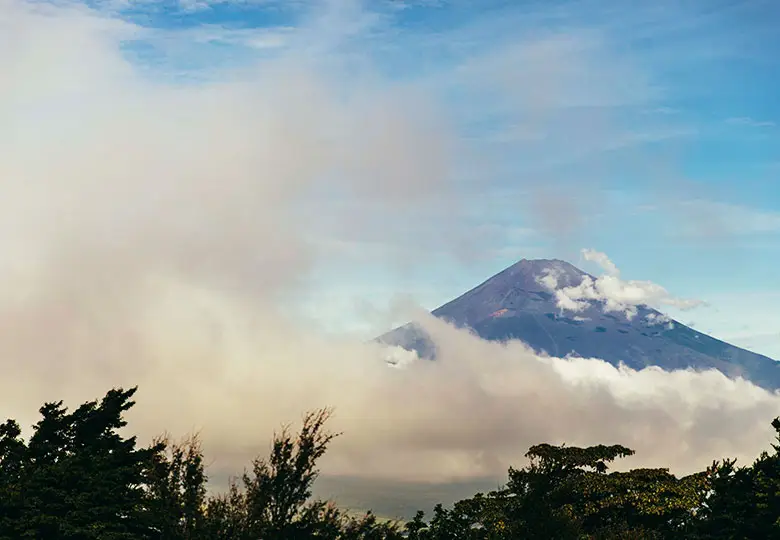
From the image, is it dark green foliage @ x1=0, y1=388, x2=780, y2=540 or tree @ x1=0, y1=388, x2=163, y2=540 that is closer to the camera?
dark green foliage @ x1=0, y1=388, x2=780, y2=540

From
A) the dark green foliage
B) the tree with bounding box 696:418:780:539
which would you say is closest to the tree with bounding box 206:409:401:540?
the dark green foliage

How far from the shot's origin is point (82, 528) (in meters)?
47.4

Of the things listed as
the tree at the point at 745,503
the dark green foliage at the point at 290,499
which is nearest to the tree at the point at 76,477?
the dark green foliage at the point at 290,499

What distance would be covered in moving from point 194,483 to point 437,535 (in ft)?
86.6

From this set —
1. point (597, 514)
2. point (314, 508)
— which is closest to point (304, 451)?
point (314, 508)

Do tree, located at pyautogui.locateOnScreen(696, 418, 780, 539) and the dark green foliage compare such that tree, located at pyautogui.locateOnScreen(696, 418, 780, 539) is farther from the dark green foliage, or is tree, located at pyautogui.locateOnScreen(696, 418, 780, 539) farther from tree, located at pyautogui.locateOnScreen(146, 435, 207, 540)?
tree, located at pyautogui.locateOnScreen(146, 435, 207, 540)

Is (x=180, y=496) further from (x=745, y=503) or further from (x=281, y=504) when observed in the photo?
(x=745, y=503)

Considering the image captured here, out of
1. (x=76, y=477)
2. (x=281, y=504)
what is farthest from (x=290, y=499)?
(x=76, y=477)

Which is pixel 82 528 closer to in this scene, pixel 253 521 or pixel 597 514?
pixel 253 521

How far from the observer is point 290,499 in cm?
3569

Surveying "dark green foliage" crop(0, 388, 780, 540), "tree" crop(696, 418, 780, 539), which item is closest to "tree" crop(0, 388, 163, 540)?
"dark green foliage" crop(0, 388, 780, 540)

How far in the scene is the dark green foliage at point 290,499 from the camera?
35969 millimetres

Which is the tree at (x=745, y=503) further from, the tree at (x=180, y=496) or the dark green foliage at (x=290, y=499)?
the tree at (x=180, y=496)

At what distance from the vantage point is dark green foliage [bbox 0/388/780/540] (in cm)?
3597
